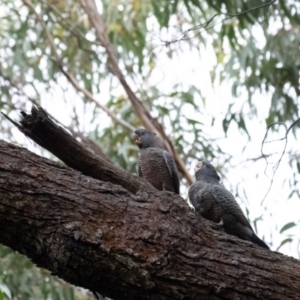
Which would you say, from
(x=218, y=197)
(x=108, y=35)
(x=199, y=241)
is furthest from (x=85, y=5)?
(x=199, y=241)

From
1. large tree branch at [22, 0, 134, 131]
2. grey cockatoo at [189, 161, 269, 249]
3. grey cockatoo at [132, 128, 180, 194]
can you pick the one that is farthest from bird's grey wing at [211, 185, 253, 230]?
large tree branch at [22, 0, 134, 131]

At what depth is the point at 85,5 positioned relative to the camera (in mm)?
5242

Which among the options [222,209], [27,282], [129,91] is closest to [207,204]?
[222,209]

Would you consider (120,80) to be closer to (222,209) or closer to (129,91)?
(129,91)

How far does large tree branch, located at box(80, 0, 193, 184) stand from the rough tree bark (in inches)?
98.8

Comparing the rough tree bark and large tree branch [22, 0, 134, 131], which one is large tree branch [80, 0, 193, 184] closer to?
large tree branch [22, 0, 134, 131]

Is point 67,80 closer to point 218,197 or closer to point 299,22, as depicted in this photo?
point 299,22

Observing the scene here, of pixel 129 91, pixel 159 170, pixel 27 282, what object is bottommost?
pixel 27 282

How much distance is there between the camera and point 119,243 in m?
1.88

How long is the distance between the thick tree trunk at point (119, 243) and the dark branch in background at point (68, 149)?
4.9 inches

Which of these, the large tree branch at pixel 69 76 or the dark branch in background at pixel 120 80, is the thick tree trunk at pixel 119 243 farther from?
the large tree branch at pixel 69 76

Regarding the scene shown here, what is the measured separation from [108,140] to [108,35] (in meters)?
0.92

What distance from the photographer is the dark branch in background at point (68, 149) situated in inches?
82.5

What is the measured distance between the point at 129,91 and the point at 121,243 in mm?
3120
